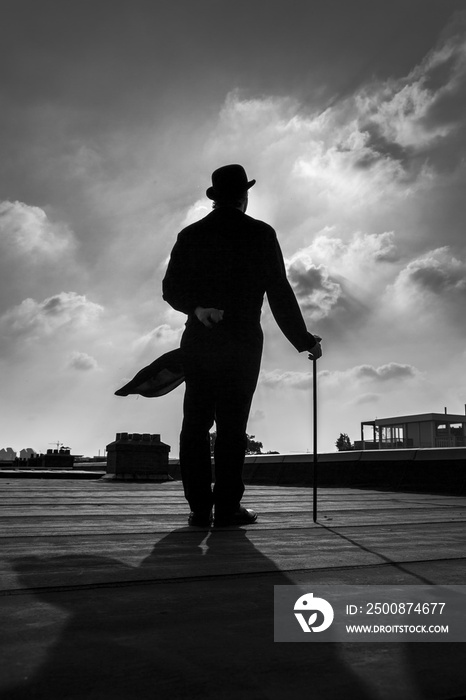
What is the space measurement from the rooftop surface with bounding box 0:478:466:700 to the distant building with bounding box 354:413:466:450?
113ft

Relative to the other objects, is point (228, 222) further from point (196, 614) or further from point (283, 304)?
point (196, 614)

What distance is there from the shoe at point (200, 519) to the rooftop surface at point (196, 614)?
323 mm

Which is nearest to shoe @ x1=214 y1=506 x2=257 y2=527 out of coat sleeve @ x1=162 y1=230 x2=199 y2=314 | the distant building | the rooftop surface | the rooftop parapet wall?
the rooftop surface

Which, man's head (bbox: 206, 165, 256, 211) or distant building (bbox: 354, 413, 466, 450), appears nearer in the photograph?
man's head (bbox: 206, 165, 256, 211)

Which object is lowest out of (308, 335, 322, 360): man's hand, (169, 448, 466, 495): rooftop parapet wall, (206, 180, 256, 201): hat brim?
(169, 448, 466, 495): rooftop parapet wall


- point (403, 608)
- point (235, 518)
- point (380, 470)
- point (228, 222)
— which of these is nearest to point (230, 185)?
point (228, 222)

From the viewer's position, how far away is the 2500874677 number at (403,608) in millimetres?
A: 1153

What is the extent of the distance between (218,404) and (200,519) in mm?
603

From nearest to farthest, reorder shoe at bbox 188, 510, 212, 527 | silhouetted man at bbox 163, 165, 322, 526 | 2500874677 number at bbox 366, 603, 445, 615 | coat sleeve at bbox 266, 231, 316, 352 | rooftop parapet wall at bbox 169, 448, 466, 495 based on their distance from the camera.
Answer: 2500874677 number at bbox 366, 603, 445, 615
shoe at bbox 188, 510, 212, 527
silhouetted man at bbox 163, 165, 322, 526
coat sleeve at bbox 266, 231, 316, 352
rooftop parapet wall at bbox 169, 448, 466, 495

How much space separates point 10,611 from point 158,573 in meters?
0.50

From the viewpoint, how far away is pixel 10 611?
1130mm

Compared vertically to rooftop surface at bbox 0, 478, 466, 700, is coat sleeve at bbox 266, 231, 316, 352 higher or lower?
higher

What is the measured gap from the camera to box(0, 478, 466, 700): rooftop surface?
78 cm

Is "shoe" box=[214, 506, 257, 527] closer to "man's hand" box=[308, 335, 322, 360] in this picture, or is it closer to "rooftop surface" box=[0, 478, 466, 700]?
"rooftop surface" box=[0, 478, 466, 700]
